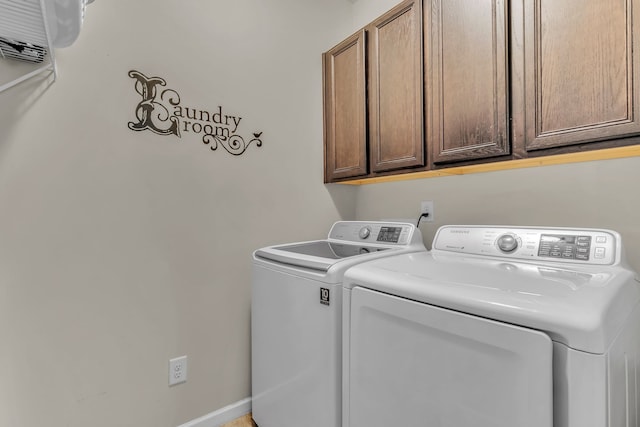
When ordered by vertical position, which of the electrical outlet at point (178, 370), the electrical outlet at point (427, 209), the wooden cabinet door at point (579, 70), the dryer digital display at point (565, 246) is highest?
the wooden cabinet door at point (579, 70)

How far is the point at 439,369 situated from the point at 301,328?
58cm

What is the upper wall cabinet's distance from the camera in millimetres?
1464

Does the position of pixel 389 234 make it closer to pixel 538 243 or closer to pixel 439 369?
pixel 538 243

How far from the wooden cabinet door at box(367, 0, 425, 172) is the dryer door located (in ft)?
2.79

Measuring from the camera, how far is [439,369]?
739 mm

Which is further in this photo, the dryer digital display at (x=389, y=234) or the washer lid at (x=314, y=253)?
the dryer digital display at (x=389, y=234)

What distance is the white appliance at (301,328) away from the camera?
1.06 metres

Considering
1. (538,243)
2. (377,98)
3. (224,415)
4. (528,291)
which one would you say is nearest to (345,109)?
(377,98)

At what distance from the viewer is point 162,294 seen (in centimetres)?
144

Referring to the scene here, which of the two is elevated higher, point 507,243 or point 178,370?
point 507,243

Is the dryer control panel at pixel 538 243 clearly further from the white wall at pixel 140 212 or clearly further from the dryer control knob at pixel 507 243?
the white wall at pixel 140 212

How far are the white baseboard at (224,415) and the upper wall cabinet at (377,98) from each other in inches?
55.3

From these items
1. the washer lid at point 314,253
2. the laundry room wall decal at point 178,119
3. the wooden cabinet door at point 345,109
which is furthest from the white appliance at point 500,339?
the laundry room wall decal at point 178,119

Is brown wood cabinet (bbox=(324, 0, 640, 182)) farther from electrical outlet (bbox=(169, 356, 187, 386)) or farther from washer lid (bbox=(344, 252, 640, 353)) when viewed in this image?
electrical outlet (bbox=(169, 356, 187, 386))
